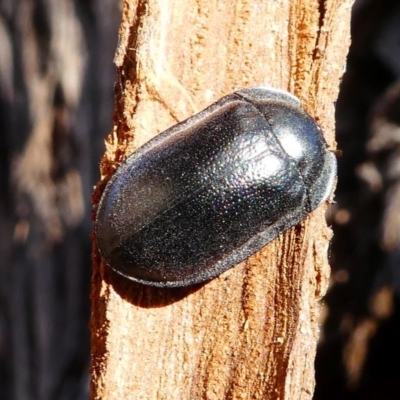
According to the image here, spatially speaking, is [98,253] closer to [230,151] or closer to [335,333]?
[230,151]

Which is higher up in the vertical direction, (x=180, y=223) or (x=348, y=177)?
(x=180, y=223)

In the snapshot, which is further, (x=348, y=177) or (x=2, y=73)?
(x=2, y=73)

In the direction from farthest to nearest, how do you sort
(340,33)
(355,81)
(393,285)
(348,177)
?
1. (355,81)
2. (348,177)
3. (393,285)
4. (340,33)

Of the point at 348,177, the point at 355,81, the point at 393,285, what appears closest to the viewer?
the point at 393,285

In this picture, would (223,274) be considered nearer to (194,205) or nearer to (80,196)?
(194,205)

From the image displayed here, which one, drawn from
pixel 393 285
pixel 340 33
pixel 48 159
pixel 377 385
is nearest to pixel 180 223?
pixel 340 33

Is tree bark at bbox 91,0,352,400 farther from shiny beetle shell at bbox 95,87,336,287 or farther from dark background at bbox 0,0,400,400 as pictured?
dark background at bbox 0,0,400,400

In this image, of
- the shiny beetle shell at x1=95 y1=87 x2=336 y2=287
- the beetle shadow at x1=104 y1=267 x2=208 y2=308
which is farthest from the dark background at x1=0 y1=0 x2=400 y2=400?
the beetle shadow at x1=104 y1=267 x2=208 y2=308

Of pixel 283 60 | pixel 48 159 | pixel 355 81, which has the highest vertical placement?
pixel 283 60
